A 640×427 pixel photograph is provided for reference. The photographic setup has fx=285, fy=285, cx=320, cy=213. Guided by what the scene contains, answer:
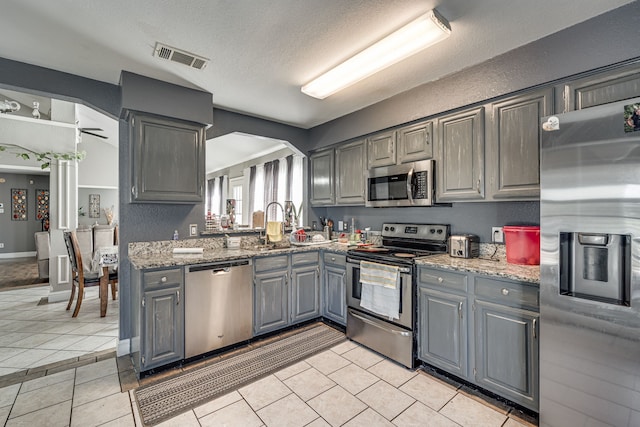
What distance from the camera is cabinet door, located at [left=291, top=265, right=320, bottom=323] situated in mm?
3164

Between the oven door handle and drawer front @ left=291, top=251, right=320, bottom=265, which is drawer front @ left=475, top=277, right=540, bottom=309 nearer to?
the oven door handle

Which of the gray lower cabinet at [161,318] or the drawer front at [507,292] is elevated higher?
the drawer front at [507,292]

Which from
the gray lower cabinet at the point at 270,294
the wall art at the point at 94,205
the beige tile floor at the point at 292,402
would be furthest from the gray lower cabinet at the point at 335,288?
the wall art at the point at 94,205

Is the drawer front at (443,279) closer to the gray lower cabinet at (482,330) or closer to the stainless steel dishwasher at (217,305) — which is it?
the gray lower cabinet at (482,330)

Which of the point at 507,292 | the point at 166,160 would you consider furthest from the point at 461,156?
the point at 166,160

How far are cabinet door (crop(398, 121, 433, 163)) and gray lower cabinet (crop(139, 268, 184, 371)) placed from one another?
2402mm

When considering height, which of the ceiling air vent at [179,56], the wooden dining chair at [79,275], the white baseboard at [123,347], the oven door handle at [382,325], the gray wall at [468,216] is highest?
the ceiling air vent at [179,56]

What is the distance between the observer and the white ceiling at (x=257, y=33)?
5.75 feet

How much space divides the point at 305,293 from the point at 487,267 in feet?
6.24

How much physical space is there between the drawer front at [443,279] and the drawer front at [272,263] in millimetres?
1395

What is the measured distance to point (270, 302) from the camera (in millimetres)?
2975

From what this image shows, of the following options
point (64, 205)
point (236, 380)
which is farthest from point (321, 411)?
point (64, 205)

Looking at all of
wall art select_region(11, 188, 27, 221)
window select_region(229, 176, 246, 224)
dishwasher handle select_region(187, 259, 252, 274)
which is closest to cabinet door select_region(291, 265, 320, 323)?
dishwasher handle select_region(187, 259, 252, 274)

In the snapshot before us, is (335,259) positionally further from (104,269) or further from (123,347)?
(104,269)
